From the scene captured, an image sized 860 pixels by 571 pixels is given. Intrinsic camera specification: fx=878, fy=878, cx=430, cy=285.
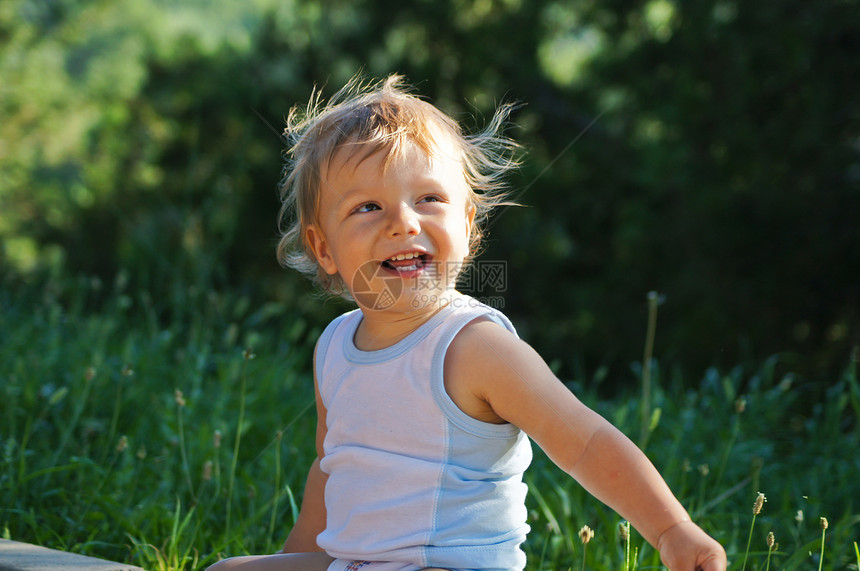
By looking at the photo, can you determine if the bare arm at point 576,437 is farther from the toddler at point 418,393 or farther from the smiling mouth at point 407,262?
the smiling mouth at point 407,262

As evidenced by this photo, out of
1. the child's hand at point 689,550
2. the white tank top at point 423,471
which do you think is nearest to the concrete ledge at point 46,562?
the white tank top at point 423,471

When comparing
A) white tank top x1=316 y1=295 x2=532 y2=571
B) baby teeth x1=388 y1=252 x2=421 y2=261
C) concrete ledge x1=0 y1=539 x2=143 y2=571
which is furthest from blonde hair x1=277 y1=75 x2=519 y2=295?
concrete ledge x1=0 y1=539 x2=143 y2=571

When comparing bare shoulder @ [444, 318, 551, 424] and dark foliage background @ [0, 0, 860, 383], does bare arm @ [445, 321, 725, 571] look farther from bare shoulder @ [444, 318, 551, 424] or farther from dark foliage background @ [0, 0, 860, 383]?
dark foliage background @ [0, 0, 860, 383]

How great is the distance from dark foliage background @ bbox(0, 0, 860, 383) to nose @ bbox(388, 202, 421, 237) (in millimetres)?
1230

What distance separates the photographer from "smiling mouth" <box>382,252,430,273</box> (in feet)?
4.95

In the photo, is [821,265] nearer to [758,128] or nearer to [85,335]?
[758,128]

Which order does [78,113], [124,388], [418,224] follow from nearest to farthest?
[418,224] → [124,388] → [78,113]

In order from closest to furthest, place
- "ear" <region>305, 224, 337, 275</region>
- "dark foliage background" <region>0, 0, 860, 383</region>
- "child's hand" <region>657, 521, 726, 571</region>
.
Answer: "child's hand" <region>657, 521, 726, 571</region>, "ear" <region>305, 224, 337, 275</region>, "dark foliage background" <region>0, 0, 860, 383</region>

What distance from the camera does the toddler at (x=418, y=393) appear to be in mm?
1331

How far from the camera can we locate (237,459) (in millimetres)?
2479

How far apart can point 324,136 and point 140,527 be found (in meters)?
1.05

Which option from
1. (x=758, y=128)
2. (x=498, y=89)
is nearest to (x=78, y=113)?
(x=498, y=89)

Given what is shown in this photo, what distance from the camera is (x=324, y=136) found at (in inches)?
64.0

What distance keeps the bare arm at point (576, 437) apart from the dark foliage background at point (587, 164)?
1.46 m
